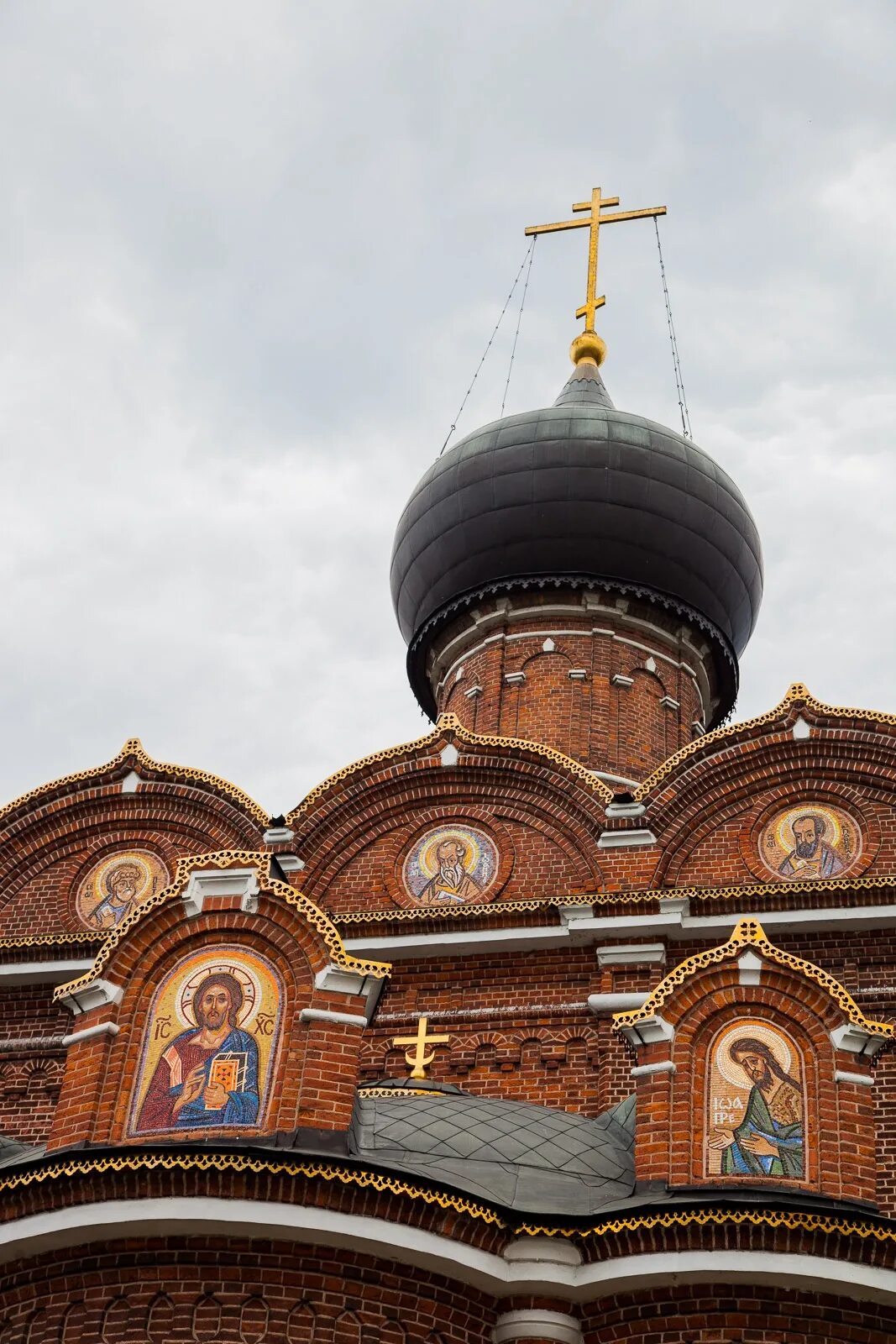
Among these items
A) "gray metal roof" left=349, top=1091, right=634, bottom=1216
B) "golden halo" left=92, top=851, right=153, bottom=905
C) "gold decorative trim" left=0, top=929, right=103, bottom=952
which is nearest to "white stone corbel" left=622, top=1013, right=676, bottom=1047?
"gray metal roof" left=349, top=1091, right=634, bottom=1216

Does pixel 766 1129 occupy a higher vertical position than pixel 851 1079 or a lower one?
lower

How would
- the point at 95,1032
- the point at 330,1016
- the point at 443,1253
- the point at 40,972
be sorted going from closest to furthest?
the point at 443,1253
the point at 330,1016
the point at 95,1032
the point at 40,972

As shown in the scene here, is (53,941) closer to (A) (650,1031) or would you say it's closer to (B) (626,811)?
(B) (626,811)

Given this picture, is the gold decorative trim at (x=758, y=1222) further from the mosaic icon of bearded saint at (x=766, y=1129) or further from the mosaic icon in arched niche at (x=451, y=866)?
the mosaic icon in arched niche at (x=451, y=866)

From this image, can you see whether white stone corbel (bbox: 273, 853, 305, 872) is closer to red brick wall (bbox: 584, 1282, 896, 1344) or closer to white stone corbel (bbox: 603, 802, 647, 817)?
white stone corbel (bbox: 603, 802, 647, 817)

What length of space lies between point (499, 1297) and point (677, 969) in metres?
1.68

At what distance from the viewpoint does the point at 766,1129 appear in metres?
7.63

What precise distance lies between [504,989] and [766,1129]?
332 centimetres

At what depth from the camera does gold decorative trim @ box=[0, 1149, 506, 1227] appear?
7.23 m

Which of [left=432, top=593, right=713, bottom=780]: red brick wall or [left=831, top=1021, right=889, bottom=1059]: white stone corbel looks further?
[left=432, top=593, right=713, bottom=780]: red brick wall

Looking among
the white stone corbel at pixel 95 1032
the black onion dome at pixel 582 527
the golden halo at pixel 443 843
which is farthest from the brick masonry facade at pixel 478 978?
the black onion dome at pixel 582 527

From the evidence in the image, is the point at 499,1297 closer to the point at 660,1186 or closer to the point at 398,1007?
the point at 660,1186

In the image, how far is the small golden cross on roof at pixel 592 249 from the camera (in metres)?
18.3

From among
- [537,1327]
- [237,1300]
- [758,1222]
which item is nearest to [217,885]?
[237,1300]
